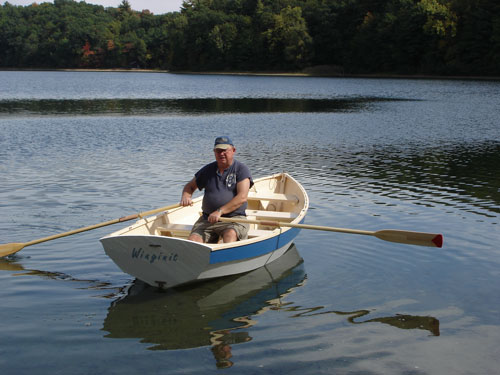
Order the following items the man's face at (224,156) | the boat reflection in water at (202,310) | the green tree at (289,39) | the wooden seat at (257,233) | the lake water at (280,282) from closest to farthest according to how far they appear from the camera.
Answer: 1. the lake water at (280,282)
2. the boat reflection in water at (202,310)
3. the man's face at (224,156)
4. the wooden seat at (257,233)
5. the green tree at (289,39)

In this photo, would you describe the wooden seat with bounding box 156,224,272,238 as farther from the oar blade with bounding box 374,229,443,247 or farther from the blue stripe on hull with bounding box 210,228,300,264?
the oar blade with bounding box 374,229,443,247

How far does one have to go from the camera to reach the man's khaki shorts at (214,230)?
859 centimetres

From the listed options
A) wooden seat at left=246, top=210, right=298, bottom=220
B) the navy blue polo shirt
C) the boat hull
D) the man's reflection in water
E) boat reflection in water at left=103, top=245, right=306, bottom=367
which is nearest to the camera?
the man's reflection in water

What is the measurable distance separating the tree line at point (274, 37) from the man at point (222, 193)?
8355 cm

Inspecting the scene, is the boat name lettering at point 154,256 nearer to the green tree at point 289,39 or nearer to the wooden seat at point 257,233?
the wooden seat at point 257,233

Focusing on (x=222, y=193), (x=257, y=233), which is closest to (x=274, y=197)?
(x=257, y=233)

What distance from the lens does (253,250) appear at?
27.4ft

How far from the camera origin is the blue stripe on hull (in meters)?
7.73

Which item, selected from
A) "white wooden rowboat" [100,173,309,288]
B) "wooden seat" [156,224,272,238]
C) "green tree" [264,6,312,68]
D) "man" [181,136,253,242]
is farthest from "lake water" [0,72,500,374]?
"green tree" [264,6,312,68]

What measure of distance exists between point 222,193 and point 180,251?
60.9 inches

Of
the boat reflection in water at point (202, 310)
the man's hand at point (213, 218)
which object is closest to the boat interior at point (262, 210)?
the man's hand at point (213, 218)

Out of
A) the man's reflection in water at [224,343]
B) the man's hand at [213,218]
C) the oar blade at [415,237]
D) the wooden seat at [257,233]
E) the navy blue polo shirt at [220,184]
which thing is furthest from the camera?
the wooden seat at [257,233]

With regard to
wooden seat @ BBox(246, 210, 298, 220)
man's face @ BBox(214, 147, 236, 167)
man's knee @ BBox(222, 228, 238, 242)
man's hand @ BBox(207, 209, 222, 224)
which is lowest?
wooden seat @ BBox(246, 210, 298, 220)

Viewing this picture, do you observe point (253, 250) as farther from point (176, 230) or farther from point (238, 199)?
point (176, 230)
